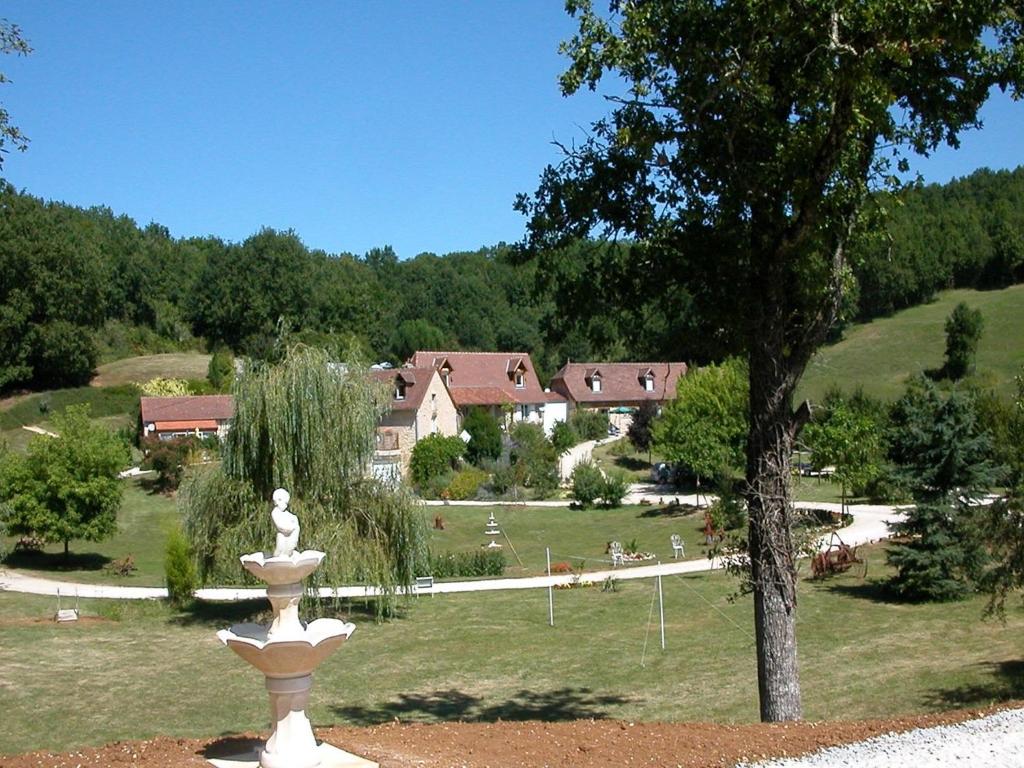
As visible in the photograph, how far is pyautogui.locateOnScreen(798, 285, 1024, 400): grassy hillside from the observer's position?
68438 millimetres

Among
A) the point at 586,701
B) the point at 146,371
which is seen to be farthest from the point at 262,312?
the point at 586,701

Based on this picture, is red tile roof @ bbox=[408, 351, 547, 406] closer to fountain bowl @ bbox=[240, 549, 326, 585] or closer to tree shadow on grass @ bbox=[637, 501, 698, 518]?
tree shadow on grass @ bbox=[637, 501, 698, 518]

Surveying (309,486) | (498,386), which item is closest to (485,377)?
(498,386)

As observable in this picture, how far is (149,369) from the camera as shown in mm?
76562

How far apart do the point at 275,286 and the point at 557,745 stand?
85458 millimetres

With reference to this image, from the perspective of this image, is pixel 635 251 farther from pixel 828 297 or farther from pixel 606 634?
pixel 606 634

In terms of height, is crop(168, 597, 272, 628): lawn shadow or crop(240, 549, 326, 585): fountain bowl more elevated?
crop(240, 549, 326, 585): fountain bowl

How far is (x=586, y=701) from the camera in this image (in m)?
16.3

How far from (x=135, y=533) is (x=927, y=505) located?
99.5 feet

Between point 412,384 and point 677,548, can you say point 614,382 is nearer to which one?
point 412,384

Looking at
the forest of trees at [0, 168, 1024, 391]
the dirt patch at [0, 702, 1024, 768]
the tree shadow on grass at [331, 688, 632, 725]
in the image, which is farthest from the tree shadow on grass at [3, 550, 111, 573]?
the dirt patch at [0, 702, 1024, 768]

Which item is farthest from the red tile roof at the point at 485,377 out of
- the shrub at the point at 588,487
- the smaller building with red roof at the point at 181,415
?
the shrub at the point at 588,487

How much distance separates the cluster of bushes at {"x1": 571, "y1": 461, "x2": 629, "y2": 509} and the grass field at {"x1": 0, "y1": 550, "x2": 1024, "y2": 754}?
1595 centimetres

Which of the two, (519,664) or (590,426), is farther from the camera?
(590,426)
